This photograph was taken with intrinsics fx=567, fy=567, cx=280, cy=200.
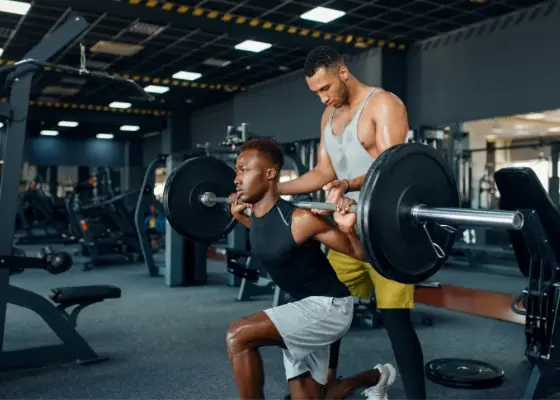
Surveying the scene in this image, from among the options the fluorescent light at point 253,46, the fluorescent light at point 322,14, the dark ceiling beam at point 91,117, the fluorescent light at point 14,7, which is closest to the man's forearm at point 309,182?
the fluorescent light at point 322,14

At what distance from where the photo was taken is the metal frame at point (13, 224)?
7.81 ft

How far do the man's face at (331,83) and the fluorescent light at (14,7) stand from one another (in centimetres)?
509

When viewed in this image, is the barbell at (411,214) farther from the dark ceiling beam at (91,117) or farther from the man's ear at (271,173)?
the dark ceiling beam at (91,117)

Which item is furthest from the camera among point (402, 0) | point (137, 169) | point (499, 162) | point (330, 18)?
point (137, 169)

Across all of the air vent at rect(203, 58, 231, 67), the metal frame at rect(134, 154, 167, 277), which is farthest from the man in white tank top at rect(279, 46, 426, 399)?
the air vent at rect(203, 58, 231, 67)

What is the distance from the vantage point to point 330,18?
5.96m

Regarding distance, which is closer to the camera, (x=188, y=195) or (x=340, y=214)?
(x=340, y=214)

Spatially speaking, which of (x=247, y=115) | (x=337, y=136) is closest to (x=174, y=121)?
(x=247, y=115)

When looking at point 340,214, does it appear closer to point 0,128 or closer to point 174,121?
point 0,128

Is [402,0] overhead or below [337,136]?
overhead

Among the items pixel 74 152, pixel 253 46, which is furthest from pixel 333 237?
pixel 74 152

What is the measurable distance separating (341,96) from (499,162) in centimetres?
781

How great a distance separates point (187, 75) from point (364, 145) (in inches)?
296

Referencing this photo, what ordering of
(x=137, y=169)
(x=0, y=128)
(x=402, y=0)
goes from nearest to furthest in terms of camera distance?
1. (x=0, y=128)
2. (x=402, y=0)
3. (x=137, y=169)
